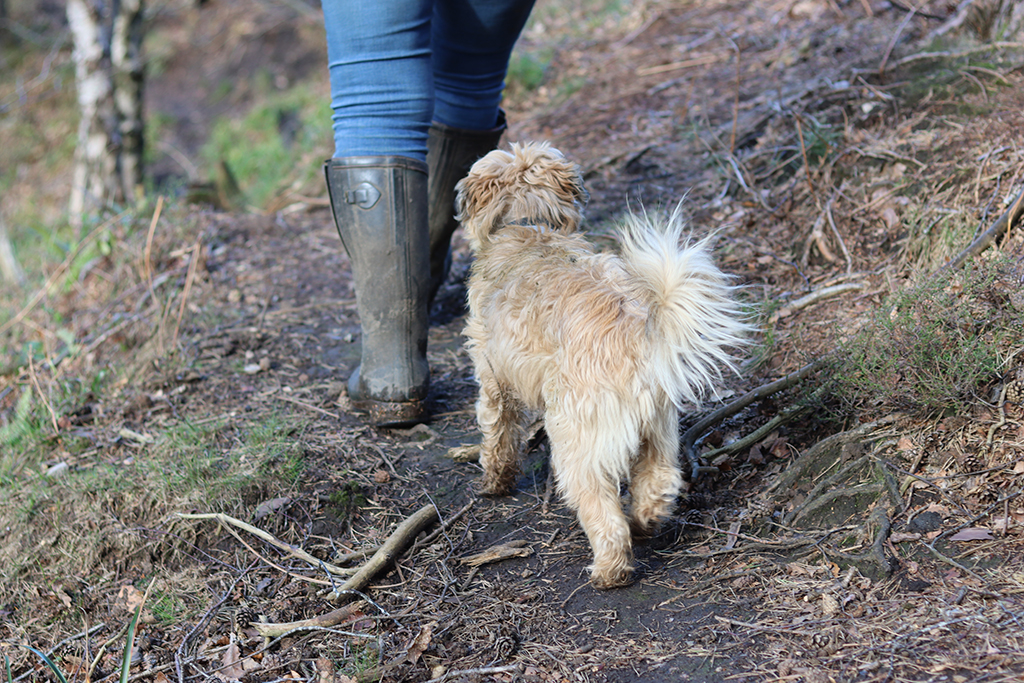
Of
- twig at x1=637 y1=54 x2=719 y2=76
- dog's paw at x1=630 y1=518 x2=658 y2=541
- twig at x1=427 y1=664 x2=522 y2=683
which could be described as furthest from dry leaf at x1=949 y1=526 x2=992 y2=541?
twig at x1=637 y1=54 x2=719 y2=76

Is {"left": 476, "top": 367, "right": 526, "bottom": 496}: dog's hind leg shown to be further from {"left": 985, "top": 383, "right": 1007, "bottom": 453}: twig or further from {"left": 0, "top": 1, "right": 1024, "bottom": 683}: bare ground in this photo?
{"left": 985, "top": 383, "right": 1007, "bottom": 453}: twig

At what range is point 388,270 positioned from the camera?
330 cm

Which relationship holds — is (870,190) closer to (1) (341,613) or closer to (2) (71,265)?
(1) (341,613)

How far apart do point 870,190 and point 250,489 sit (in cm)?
345

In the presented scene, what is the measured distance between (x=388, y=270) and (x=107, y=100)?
635 cm

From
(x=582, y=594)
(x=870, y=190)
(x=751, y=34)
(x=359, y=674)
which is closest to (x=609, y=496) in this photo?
(x=582, y=594)

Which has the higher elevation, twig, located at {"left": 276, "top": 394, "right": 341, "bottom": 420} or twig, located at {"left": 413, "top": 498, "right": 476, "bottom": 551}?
twig, located at {"left": 276, "top": 394, "right": 341, "bottom": 420}

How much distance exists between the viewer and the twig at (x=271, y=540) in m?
2.70

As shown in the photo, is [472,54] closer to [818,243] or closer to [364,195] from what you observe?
[364,195]

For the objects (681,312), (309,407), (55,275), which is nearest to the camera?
(681,312)

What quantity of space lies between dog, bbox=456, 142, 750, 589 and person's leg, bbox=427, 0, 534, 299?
1134 mm

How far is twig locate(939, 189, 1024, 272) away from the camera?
2.80m

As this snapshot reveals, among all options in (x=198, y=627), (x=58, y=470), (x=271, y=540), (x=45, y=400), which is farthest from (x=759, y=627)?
(x=45, y=400)

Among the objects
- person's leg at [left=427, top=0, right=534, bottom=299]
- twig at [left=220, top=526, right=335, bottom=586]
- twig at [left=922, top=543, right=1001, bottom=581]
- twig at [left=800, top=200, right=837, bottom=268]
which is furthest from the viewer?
twig at [left=800, top=200, right=837, bottom=268]
